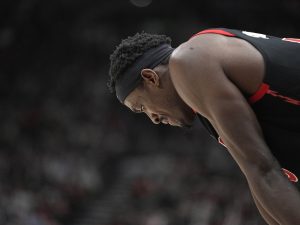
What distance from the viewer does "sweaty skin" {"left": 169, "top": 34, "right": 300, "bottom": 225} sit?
214 cm

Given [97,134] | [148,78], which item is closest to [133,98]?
[148,78]

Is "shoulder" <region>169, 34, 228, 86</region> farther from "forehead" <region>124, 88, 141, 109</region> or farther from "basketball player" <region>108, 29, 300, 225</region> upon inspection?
"forehead" <region>124, 88, 141, 109</region>

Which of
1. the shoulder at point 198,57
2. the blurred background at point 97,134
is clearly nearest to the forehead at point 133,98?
the shoulder at point 198,57

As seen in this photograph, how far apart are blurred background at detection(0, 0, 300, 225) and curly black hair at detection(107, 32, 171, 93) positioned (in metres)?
6.86

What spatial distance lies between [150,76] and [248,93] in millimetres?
Answer: 415

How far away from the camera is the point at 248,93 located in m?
2.30

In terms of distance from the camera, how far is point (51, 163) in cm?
1234

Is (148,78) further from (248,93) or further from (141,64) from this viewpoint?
(248,93)

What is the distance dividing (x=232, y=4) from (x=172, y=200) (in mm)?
3677

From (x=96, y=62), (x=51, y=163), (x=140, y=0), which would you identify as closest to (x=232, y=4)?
(x=140, y=0)

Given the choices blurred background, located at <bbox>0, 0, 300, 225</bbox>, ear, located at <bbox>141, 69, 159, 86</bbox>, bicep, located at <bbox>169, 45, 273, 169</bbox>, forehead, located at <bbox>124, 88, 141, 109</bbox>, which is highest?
bicep, located at <bbox>169, 45, 273, 169</bbox>

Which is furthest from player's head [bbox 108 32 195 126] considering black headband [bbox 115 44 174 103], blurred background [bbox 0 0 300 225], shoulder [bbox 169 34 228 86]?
blurred background [bbox 0 0 300 225]

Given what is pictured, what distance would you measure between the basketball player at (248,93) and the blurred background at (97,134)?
273 inches

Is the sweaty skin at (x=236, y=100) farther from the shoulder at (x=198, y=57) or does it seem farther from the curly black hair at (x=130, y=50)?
the curly black hair at (x=130, y=50)
